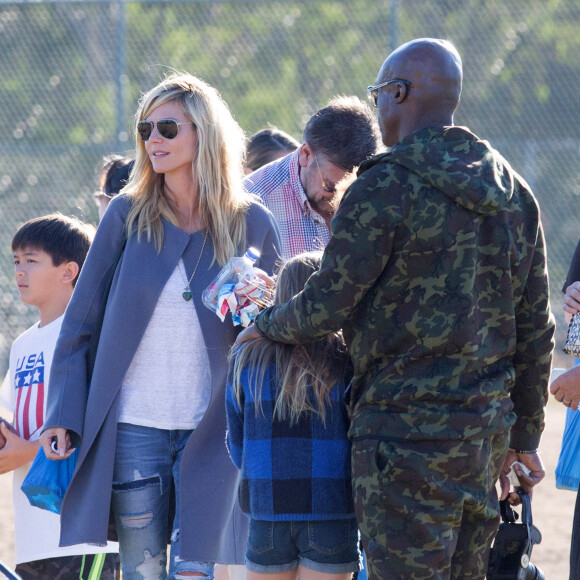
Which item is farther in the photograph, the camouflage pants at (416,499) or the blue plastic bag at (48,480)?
the blue plastic bag at (48,480)

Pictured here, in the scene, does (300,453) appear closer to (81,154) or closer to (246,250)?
(246,250)

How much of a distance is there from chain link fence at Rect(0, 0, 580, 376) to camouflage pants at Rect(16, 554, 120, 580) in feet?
19.9

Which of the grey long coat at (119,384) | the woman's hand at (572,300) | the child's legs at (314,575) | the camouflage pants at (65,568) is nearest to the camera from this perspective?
the child's legs at (314,575)

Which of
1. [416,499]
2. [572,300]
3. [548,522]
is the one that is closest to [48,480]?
[416,499]

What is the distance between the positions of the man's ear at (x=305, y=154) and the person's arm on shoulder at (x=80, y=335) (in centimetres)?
87

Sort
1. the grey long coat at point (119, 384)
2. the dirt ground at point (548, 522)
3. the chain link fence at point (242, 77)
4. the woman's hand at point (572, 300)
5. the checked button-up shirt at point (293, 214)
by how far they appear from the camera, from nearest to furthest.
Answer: the grey long coat at point (119, 384)
the woman's hand at point (572, 300)
the checked button-up shirt at point (293, 214)
the dirt ground at point (548, 522)
the chain link fence at point (242, 77)

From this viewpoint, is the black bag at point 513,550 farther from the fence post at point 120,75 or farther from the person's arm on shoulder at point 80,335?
the fence post at point 120,75

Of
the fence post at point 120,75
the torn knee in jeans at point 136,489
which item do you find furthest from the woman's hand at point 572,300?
the fence post at point 120,75

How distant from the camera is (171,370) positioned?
3.22m

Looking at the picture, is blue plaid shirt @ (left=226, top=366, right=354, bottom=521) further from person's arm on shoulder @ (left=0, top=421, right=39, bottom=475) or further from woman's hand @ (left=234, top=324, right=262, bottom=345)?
person's arm on shoulder @ (left=0, top=421, right=39, bottom=475)

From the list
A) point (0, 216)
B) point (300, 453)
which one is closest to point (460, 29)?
point (0, 216)

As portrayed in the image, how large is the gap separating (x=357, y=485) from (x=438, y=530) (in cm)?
23

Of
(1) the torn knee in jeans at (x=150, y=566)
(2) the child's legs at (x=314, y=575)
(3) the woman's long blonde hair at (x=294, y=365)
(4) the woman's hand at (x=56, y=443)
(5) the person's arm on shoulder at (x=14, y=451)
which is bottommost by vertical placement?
(1) the torn knee in jeans at (x=150, y=566)

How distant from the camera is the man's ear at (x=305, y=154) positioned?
3855 millimetres
